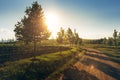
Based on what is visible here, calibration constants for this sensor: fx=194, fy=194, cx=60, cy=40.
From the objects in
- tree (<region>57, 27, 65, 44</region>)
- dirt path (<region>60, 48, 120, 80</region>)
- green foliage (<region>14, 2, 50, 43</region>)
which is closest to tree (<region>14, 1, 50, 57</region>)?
green foliage (<region>14, 2, 50, 43</region>)

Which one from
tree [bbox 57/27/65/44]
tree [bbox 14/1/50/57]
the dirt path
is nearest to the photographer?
the dirt path

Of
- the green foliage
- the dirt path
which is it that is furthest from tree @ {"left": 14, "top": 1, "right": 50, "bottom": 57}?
the dirt path

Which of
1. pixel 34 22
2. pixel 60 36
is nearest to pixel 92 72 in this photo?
pixel 34 22

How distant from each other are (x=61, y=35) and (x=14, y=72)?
45.4 metres

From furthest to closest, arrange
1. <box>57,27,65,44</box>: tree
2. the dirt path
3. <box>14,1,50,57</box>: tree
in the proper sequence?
<box>57,27,65,44</box>: tree, <box>14,1,50,57</box>: tree, the dirt path

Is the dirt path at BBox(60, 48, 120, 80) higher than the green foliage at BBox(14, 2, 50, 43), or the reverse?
the green foliage at BBox(14, 2, 50, 43)

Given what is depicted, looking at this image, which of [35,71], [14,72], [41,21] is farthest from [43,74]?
[41,21]

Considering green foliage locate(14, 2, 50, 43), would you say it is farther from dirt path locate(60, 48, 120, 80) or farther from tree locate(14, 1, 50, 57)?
dirt path locate(60, 48, 120, 80)

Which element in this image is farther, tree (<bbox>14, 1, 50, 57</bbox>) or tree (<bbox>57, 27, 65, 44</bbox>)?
tree (<bbox>57, 27, 65, 44</bbox>)

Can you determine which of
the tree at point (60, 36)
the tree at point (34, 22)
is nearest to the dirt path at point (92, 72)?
the tree at point (34, 22)

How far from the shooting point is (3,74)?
2061cm

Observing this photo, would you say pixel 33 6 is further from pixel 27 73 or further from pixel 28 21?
pixel 27 73

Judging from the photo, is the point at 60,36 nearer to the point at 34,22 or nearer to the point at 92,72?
the point at 34,22

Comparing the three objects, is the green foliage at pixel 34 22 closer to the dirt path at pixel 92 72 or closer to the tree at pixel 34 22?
the tree at pixel 34 22
